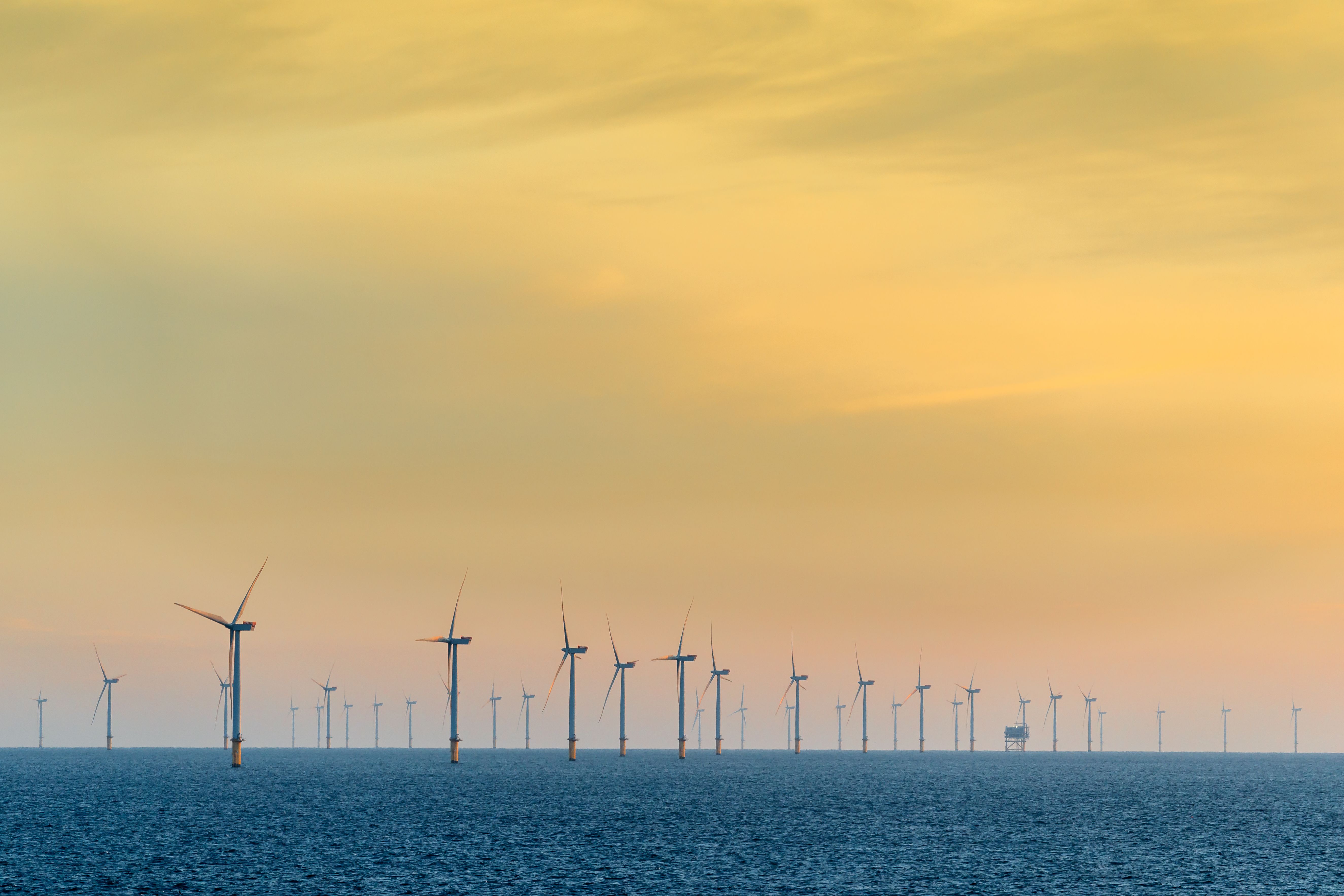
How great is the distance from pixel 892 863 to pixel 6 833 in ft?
304

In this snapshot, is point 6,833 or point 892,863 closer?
point 892,863

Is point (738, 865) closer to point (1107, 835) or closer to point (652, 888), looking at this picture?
point (652, 888)

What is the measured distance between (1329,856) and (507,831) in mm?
83723

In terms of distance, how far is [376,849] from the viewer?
144m

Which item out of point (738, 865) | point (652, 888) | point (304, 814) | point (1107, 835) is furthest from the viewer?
point (304, 814)

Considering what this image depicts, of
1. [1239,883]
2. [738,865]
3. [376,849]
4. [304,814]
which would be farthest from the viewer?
[304,814]

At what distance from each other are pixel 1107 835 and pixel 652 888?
76.5 metres

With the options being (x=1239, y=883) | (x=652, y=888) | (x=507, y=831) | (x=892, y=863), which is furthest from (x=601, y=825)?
(x=1239, y=883)

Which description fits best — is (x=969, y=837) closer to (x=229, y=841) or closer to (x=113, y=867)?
(x=229, y=841)

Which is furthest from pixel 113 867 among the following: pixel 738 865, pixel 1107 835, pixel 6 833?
pixel 1107 835

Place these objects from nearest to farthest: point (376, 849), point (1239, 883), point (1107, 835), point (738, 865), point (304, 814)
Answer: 1. point (1239, 883)
2. point (738, 865)
3. point (376, 849)
4. point (1107, 835)
5. point (304, 814)

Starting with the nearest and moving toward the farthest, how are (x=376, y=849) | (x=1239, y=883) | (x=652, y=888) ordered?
(x=652, y=888) → (x=1239, y=883) → (x=376, y=849)

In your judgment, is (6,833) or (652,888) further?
(6,833)

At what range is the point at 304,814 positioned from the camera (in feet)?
634
